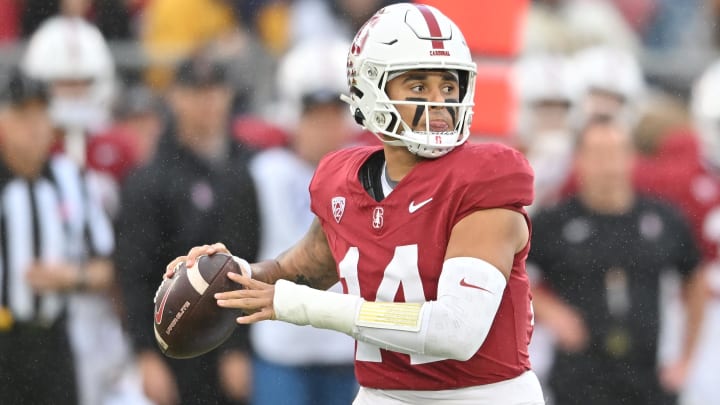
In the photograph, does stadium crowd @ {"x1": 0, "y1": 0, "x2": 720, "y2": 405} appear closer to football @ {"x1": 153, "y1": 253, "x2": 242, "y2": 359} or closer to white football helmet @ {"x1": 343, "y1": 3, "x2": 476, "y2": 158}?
football @ {"x1": 153, "y1": 253, "x2": 242, "y2": 359}

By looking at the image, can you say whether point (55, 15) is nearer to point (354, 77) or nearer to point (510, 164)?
point (354, 77)

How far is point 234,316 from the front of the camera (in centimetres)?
391

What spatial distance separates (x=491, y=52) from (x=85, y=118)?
77.0 inches

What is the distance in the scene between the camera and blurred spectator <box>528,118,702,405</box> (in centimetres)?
633

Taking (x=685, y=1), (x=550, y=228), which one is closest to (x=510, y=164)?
(x=550, y=228)

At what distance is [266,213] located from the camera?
20.4 feet

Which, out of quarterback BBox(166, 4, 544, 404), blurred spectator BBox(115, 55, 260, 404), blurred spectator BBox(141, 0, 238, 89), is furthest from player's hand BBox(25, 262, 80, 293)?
quarterback BBox(166, 4, 544, 404)

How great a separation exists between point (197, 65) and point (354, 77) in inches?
105

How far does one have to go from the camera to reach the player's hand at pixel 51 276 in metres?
6.24

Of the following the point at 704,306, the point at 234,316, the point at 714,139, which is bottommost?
the point at 704,306

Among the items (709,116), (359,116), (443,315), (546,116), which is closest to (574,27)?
(546,116)

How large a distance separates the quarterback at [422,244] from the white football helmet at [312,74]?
8.03 ft

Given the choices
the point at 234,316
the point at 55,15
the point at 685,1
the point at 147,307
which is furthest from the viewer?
the point at 685,1

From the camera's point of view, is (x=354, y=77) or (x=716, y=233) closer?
(x=354, y=77)
